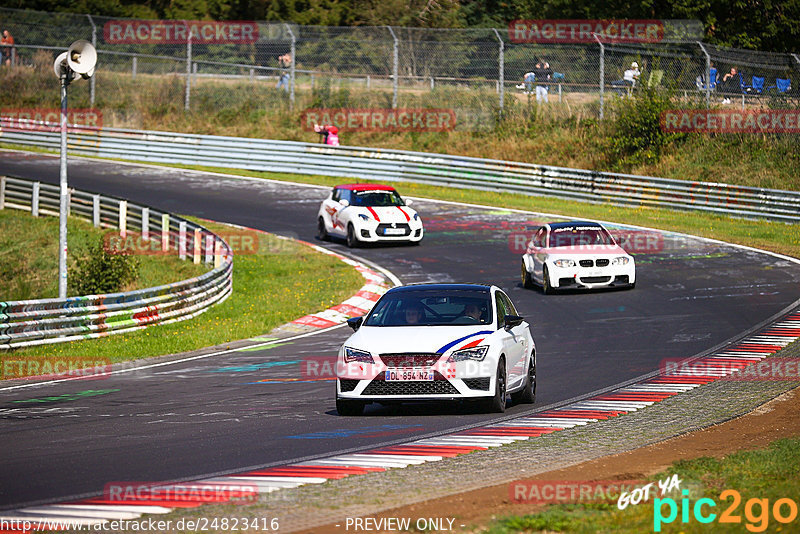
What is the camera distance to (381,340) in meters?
11.6

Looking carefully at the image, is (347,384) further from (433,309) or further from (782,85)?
(782,85)

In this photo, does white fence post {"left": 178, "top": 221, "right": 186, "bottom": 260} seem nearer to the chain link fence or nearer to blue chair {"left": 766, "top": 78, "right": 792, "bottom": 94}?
the chain link fence

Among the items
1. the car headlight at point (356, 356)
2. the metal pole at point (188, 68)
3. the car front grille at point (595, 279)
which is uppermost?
the metal pole at point (188, 68)

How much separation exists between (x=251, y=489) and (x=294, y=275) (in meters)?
18.2

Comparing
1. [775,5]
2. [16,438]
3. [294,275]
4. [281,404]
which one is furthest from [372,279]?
[775,5]

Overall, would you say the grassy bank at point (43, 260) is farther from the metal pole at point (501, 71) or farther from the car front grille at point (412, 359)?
the metal pole at point (501, 71)

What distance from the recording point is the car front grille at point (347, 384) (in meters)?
11.5

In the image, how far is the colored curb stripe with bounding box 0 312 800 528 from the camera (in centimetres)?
746

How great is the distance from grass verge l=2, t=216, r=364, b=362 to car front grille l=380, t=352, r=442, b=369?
7.48 m

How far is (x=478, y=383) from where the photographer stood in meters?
11.4

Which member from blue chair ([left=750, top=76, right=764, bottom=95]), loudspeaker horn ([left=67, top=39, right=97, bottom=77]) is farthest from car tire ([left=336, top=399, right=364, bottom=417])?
blue chair ([left=750, top=76, right=764, bottom=95])

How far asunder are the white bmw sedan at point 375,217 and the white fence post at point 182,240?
4338mm

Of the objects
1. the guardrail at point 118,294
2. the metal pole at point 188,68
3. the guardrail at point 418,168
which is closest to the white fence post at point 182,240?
the guardrail at point 118,294

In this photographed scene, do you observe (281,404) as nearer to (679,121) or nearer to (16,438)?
(16,438)
